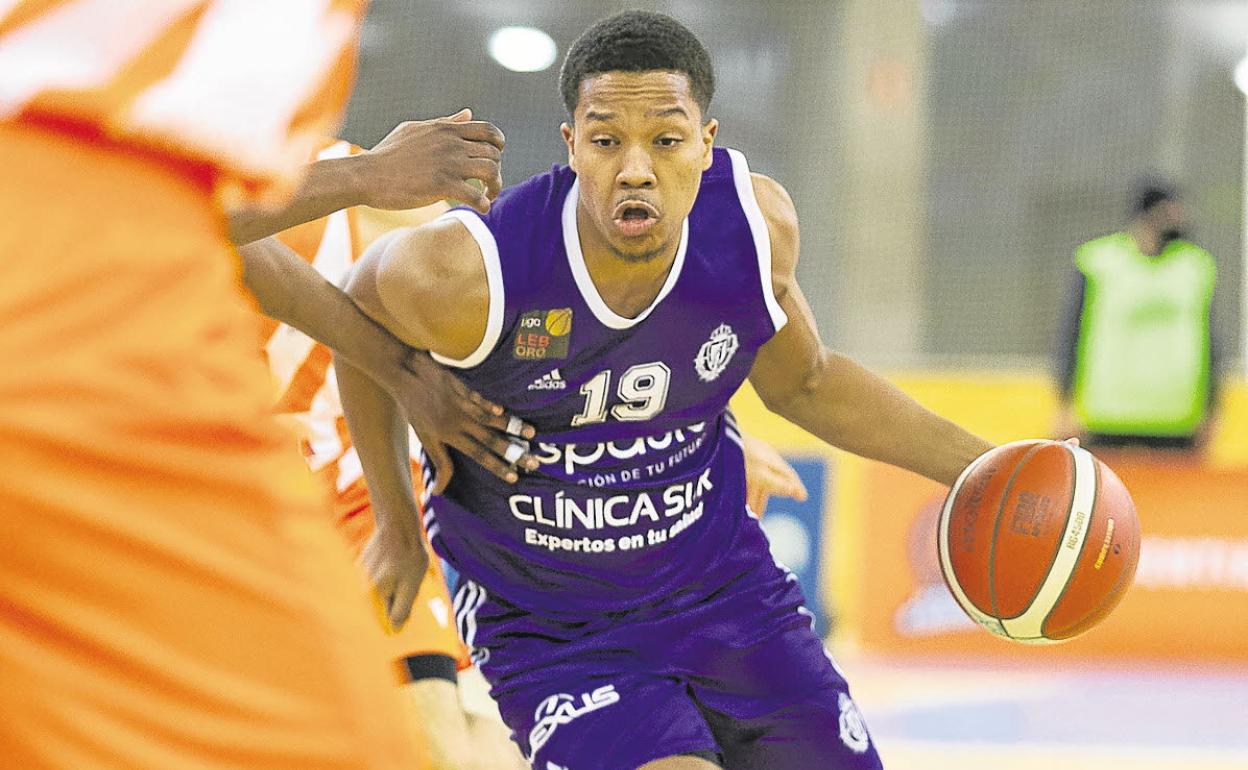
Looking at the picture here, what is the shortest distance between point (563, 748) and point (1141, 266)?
6533 mm

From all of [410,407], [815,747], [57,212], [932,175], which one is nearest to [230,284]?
[57,212]

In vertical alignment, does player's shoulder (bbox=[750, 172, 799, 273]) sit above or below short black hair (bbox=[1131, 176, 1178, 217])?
below

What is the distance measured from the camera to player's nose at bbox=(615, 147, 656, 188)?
2936mm

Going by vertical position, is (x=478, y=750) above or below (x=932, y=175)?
below

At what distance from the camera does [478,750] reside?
3.51 metres

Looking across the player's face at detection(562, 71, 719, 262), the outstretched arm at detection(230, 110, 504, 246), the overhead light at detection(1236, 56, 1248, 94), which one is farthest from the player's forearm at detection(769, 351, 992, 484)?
the overhead light at detection(1236, 56, 1248, 94)

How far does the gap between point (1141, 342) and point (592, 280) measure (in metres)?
6.51

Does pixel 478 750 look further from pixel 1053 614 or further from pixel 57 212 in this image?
pixel 57 212

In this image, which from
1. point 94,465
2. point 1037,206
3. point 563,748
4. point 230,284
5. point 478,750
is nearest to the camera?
point 94,465

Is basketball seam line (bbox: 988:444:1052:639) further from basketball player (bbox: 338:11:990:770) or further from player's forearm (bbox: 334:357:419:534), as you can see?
player's forearm (bbox: 334:357:419:534)

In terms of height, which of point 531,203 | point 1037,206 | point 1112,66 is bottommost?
point 531,203

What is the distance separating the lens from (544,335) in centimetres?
307

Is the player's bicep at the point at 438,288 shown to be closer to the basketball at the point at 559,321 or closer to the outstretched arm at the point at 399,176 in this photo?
the basketball at the point at 559,321

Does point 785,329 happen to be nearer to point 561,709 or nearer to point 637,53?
point 637,53
